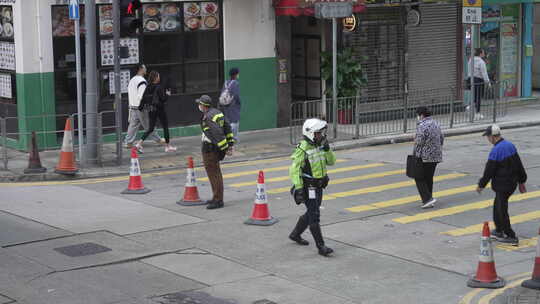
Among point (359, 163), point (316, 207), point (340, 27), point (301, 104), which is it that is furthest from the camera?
point (340, 27)

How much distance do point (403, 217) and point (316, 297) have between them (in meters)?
4.34

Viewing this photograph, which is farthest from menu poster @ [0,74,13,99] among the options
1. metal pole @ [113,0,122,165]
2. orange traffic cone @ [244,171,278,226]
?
orange traffic cone @ [244,171,278,226]

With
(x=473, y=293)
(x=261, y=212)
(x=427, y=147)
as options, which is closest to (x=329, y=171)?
(x=427, y=147)

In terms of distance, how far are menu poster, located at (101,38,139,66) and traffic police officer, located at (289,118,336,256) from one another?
1001 cm

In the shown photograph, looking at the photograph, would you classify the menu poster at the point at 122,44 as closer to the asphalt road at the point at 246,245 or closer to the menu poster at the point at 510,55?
the asphalt road at the point at 246,245

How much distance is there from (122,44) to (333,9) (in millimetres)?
4859

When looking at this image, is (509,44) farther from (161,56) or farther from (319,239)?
(319,239)

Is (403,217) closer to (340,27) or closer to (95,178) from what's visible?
(95,178)

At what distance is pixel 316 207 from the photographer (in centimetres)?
1209

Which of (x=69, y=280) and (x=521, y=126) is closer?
(x=69, y=280)

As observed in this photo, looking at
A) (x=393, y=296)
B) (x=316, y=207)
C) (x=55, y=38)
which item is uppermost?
(x=55, y=38)

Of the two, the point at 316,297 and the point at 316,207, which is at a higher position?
the point at 316,207

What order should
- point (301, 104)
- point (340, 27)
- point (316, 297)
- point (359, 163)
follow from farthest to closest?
point (340, 27), point (301, 104), point (359, 163), point (316, 297)

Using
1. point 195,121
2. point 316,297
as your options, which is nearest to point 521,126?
point 195,121
